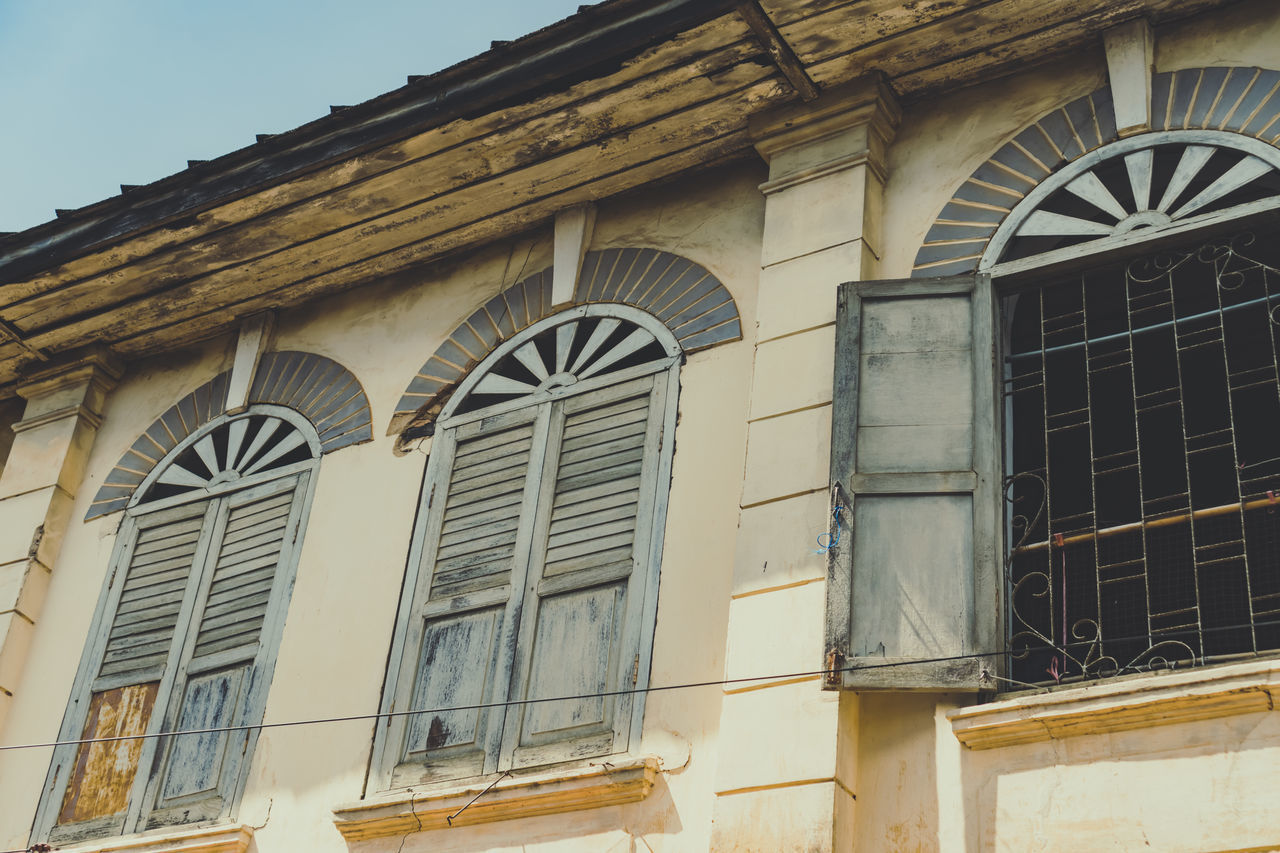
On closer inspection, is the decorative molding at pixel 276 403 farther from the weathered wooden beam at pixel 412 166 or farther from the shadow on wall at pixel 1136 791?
the shadow on wall at pixel 1136 791

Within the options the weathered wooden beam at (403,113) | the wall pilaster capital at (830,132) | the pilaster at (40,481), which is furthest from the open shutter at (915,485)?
the pilaster at (40,481)

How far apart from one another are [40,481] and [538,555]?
11.5ft

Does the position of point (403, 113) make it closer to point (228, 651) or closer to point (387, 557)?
point (387, 557)

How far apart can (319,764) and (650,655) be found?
1751 mm

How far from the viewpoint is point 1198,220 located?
6.76m

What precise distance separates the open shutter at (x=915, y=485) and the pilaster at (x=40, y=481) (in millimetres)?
4796

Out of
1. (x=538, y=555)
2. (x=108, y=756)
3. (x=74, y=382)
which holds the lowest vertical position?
(x=108, y=756)

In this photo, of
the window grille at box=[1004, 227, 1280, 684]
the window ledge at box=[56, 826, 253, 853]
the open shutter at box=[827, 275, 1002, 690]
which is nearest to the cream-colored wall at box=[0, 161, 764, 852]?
the window ledge at box=[56, 826, 253, 853]

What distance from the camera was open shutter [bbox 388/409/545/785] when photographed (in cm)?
743

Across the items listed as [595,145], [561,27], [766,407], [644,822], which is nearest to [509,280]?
[595,145]

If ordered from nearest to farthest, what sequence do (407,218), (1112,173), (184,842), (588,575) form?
(1112,173) → (588,575) → (184,842) → (407,218)

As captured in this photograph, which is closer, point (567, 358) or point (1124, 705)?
point (1124, 705)

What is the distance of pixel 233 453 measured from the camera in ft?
30.1

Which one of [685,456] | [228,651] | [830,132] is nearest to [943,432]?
[685,456]
